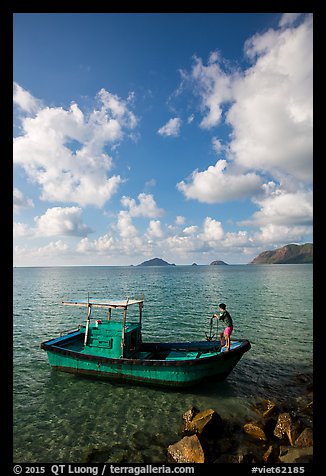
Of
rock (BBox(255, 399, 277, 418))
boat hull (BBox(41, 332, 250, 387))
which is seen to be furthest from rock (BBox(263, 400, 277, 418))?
boat hull (BBox(41, 332, 250, 387))

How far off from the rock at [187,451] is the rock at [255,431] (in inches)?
108

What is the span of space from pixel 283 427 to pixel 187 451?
13.9 ft

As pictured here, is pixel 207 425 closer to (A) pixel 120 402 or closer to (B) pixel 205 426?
(B) pixel 205 426

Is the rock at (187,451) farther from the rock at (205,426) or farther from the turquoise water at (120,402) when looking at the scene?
the rock at (205,426)

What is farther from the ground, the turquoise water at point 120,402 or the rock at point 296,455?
the rock at point 296,455

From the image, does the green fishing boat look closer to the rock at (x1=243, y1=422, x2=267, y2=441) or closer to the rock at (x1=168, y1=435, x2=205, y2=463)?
the rock at (x1=243, y1=422, x2=267, y2=441)

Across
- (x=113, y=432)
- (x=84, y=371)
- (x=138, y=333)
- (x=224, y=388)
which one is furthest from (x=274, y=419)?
(x=84, y=371)

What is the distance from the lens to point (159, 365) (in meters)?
14.7

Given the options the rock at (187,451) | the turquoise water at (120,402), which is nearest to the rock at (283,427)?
the turquoise water at (120,402)

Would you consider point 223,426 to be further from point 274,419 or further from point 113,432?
point 113,432

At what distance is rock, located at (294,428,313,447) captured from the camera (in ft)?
31.7

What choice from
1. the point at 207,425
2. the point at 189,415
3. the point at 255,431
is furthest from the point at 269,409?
the point at 189,415

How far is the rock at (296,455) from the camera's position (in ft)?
28.8

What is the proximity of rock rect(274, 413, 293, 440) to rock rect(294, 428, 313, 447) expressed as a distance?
2.01ft
